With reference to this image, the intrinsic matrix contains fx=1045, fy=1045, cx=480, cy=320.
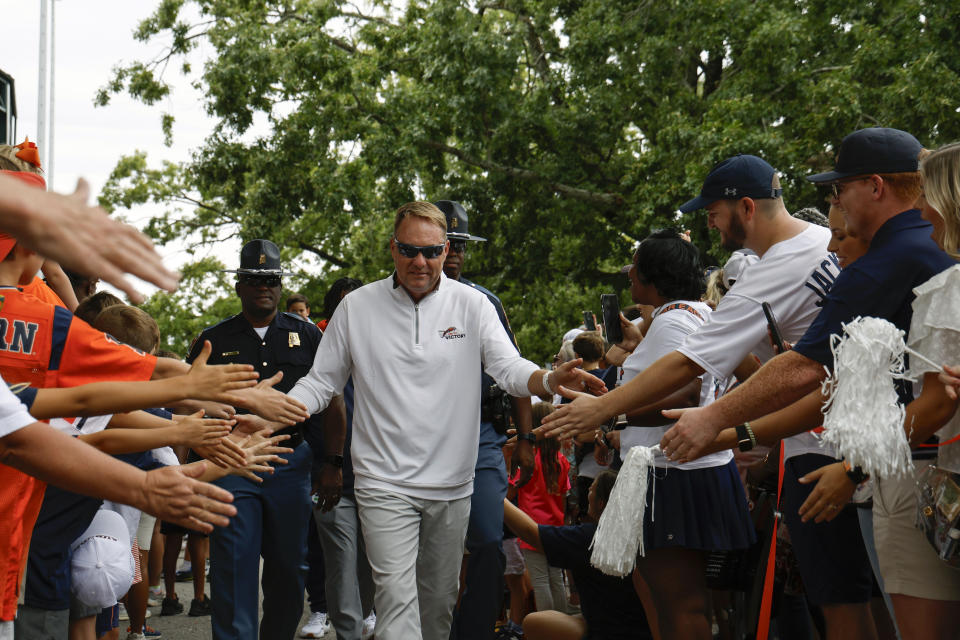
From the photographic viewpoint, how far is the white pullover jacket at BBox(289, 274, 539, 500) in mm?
5465

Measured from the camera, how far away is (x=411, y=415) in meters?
5.46

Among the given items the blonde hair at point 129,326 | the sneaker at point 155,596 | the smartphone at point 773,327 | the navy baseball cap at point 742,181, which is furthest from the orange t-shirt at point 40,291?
the sneaker at point 155,596

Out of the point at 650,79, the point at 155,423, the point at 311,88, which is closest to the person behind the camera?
the point at 155,423

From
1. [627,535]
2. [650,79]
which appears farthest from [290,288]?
[627,535]

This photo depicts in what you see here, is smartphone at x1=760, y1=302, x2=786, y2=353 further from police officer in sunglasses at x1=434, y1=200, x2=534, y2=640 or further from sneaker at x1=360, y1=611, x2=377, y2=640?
sneaker at x1=360, y1=611, x2=377, y2=640

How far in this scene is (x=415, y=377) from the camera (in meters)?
5.55

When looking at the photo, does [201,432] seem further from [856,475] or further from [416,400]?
[856,475]

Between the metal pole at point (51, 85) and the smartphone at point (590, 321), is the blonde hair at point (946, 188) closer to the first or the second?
the smartphone at point (590, 321)

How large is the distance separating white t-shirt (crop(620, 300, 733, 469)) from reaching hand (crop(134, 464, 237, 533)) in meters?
2.80

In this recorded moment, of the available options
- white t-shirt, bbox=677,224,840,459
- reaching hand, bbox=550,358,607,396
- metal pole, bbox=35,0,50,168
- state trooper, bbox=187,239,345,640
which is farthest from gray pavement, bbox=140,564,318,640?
metal pole, bbox=35,0,50,168

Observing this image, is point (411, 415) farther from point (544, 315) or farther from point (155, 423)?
point (544, 315)

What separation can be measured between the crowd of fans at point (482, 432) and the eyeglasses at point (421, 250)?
13mm

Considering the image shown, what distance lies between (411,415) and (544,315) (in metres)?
16.4

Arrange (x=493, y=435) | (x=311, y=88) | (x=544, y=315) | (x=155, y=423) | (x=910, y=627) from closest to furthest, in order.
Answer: (x=910, y=627)
(x=155, y=423)
(x=493, y=435)
(x=311, y=88)
(x=544, y=315)
